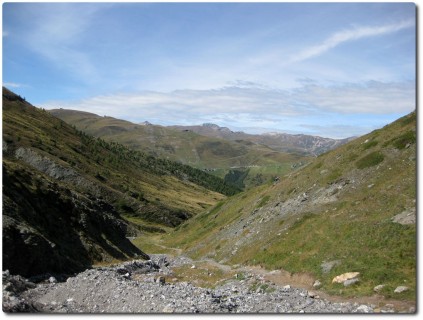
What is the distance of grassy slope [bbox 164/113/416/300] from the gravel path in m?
3.43

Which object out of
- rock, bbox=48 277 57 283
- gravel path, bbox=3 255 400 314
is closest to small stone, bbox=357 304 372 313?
gravel path, bbox=3 255 400 314

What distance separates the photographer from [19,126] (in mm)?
170750

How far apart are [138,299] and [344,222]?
968 inches

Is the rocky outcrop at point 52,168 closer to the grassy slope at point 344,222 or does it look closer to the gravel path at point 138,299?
the grassy slope at point 344,222

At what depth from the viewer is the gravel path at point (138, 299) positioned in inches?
901

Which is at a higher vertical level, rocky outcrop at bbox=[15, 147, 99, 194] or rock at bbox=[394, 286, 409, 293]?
rocky outcrop at bbox=[15, 147, 99, 194]

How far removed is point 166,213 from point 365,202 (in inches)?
5002

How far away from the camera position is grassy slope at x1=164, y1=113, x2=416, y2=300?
98.1 feet

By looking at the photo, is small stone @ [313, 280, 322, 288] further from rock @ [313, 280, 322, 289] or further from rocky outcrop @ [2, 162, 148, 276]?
rocky outcrop @ [2, 162, 148, 276]

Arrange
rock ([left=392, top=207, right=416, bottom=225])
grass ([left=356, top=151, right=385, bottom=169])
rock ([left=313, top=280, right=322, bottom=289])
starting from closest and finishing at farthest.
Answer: rock ([left=313, top=280, right=322, bottom=289]) → rock ([left=392, top=207, right=416, bottom=225]) → grass ([left=356, top=151, right=385, bottom=169])

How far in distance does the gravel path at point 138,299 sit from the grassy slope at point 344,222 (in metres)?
3.43

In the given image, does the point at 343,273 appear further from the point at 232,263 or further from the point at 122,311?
the point at 232,263

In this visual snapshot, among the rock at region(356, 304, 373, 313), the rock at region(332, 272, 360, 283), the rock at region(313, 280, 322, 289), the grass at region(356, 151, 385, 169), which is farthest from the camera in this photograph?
the grass at region(356, 151, 385, 169)

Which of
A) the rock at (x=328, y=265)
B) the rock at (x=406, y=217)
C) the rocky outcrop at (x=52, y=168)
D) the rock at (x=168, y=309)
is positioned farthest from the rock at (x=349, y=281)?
the rocky outcrop at (x=52, y=168)
